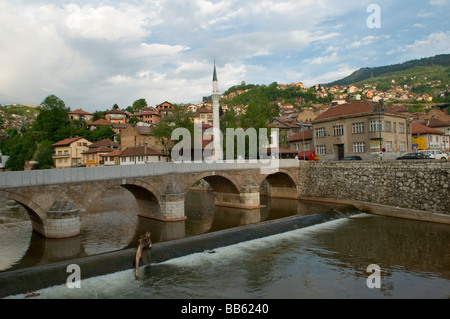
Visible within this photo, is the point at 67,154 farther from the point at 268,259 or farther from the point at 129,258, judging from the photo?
the point at 268,259

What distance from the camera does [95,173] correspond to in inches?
851

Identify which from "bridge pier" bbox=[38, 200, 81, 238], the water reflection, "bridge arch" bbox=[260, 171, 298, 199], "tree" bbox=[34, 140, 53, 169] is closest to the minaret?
"bridge arch" bbox=[260, 171, 298, 199]

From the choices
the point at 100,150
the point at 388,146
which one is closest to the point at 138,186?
the point at 388,146

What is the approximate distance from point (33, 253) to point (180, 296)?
997cm

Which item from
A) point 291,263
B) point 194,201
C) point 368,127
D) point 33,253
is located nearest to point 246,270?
point 291,263

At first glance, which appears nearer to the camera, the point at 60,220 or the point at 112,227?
the point at 60,220

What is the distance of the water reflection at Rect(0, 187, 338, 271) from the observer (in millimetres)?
17750

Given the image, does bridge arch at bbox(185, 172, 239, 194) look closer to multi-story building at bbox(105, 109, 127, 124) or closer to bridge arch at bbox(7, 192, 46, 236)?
bridge arch at bbox(7, 192, 46, 236)

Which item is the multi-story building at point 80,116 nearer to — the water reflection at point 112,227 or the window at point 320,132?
the water reflection at point 112,227

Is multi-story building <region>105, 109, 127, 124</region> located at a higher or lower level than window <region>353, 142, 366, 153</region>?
higher

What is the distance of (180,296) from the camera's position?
12.8m

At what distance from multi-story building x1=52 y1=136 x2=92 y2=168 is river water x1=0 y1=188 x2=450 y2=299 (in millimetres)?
41683

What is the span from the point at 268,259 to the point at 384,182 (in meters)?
17.1
